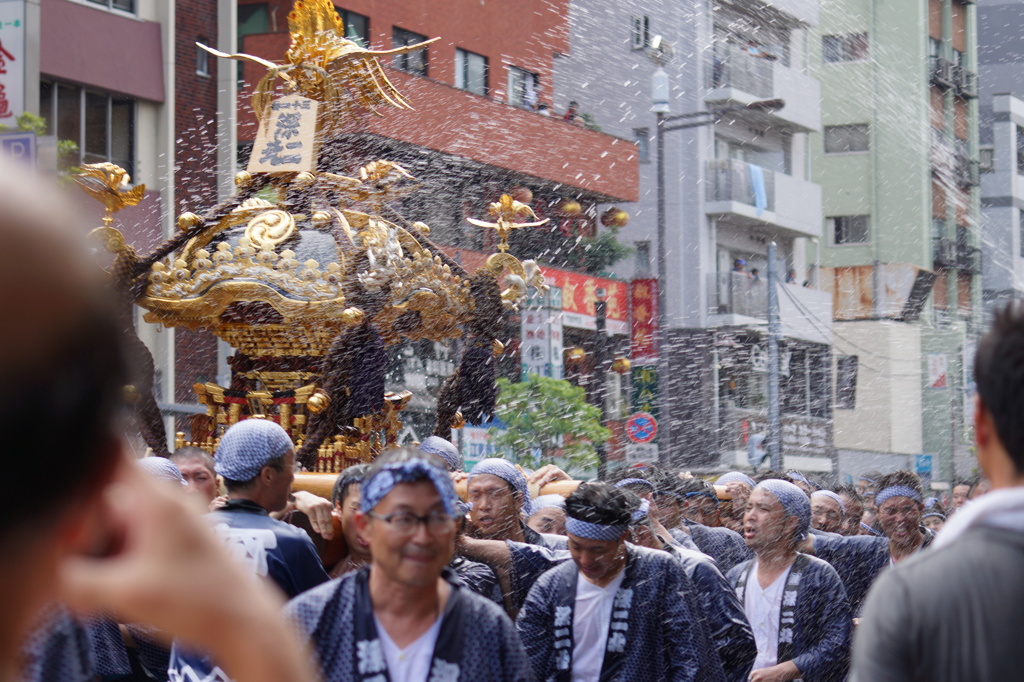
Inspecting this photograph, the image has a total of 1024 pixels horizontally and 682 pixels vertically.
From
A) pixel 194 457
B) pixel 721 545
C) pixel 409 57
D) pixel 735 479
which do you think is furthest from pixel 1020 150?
pixel 194 457

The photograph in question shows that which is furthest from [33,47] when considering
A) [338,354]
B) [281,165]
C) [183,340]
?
[183,340]

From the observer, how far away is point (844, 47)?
26094 mm

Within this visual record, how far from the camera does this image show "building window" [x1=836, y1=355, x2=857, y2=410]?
2516cm

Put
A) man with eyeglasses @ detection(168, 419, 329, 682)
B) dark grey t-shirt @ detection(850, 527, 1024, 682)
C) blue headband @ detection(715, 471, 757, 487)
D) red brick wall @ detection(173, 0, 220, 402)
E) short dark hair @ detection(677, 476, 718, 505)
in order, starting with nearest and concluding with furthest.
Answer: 1. dark grey t-shirt @ detection(850, 527, 1024, 682)
2. man with eyeglasses @ detection(168, 419, 329, 682)
3. short dark hair @ detection(677, 476, 718, 505)
4. blue headband @ detection(715, 471, 757, 487)
5. red brick wall @ detection(173, 0, 220, 402)

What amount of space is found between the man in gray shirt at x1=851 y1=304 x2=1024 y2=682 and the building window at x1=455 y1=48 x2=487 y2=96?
649 inches

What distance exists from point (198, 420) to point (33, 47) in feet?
12.6

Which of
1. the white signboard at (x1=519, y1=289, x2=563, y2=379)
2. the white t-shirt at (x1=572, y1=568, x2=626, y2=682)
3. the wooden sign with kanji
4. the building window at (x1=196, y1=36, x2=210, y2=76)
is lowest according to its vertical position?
the white t-shirt at (x1=572, y1=568, x2=626, y2=682)

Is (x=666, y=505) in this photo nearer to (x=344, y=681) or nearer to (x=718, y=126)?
(x=344, y=681)

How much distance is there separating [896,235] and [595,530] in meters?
22.2

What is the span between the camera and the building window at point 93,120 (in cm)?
1453

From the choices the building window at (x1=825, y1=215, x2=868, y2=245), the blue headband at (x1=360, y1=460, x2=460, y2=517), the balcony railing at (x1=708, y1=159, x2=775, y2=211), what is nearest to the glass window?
the balcony railing at (x1=708, y1=159, x2=775, y2=211)

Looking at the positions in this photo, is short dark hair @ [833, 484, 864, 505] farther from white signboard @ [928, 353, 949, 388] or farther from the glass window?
white signboard @ [928, 353, 949, 388]

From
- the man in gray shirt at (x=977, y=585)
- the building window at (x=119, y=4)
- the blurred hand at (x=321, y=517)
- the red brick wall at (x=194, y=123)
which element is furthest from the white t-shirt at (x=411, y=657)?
the building window at (x=119, y=4)

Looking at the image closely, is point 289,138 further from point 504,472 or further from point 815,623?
point 815,623
